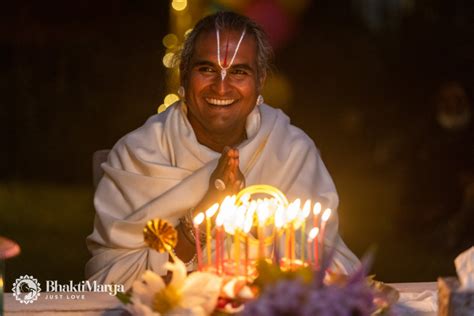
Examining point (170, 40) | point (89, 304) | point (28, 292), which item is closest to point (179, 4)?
point (170, 40)

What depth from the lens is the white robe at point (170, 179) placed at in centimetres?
371

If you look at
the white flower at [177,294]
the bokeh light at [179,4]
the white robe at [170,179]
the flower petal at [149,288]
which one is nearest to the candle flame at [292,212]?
the white flower at [177,294]

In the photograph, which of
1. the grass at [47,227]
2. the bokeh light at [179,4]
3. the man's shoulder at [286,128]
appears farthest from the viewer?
the bokeh light at [179,4]

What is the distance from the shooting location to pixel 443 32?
8.05 metres

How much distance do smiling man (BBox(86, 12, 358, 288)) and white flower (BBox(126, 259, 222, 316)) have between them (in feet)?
3.08

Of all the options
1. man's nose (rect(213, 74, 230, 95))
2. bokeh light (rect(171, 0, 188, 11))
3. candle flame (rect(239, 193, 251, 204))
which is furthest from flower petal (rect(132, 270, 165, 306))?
bokeh light (rect(171, 0, 188, 11))

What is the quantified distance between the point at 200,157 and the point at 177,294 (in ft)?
4.46

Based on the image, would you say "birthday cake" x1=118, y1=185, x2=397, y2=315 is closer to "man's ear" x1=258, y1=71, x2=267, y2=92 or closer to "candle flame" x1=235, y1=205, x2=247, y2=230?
"candle flame" x1=235, y1=205, x2=247, y2=230

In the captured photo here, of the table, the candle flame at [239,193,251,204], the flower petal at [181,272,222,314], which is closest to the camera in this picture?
the flower petal at [181,272,222,314]

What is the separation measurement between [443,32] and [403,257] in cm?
193

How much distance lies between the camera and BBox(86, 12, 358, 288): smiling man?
3713 millimetres

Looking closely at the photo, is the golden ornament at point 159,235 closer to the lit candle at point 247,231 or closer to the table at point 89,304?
the lit candle at point 247,231

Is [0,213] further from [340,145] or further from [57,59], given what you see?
[340,145]

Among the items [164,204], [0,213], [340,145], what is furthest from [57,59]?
[164,204]
